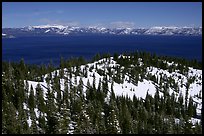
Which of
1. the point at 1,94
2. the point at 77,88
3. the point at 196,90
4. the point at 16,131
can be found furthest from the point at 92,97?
the point at 196,90

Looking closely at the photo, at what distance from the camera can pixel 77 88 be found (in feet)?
335

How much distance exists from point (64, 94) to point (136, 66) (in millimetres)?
53097

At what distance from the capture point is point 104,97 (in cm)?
10050

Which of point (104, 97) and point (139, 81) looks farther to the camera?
point (139, 81)

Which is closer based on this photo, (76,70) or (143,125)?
(143,125)

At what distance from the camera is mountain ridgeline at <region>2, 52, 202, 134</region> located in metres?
69.2

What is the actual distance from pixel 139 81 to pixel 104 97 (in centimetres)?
3048

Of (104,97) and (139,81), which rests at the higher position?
(139,81)

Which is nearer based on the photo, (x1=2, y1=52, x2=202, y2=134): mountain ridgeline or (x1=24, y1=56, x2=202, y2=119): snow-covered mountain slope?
(x1=2, y1=52, x2=202, y2=134): mountain ridgeline

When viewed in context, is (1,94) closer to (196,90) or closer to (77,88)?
(77,88)

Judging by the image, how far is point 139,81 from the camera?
126875 mm

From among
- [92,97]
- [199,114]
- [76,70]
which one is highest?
[76,70]

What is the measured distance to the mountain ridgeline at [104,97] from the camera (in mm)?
69250

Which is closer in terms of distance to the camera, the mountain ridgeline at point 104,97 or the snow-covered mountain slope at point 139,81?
the mountain ridgeline at point 104,97
